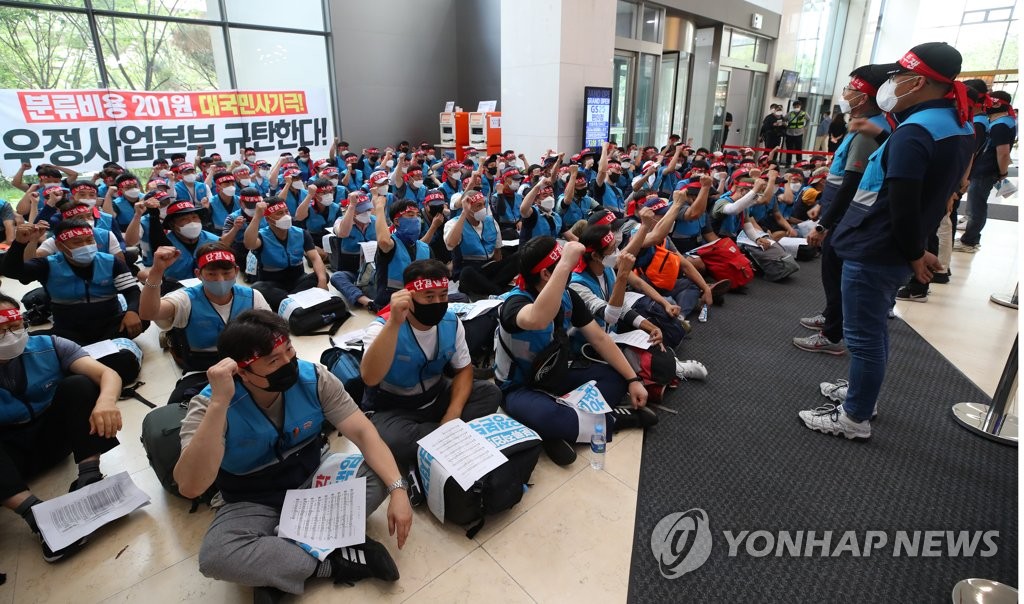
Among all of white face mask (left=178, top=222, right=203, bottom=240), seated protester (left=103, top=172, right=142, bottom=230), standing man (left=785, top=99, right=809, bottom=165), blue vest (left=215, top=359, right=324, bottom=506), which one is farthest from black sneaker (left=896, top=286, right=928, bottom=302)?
standing man (left=785, top=99, right=809, bottom=165)

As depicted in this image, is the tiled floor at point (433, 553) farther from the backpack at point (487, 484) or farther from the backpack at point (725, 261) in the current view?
the backpack at point (725, 261)

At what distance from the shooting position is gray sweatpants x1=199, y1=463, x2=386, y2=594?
1.64 metres

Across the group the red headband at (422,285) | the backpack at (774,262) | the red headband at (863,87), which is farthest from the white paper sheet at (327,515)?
the backpack at (774,262)

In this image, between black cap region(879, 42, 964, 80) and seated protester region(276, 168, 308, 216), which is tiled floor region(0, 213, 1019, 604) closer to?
black cap region(879, 42, 964, 80)

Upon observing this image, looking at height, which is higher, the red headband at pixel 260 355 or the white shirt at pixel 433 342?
the red headband at pixel 260 355

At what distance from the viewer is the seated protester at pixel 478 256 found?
4438 millimetres

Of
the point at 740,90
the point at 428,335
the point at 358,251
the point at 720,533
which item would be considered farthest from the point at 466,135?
the point at 720,533

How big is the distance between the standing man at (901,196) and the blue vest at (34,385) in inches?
146

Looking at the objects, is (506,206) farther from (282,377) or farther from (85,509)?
(85,509)

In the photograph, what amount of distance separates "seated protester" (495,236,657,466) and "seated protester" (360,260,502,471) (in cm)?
20

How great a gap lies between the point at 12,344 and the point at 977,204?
8679mm

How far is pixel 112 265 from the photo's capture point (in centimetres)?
347

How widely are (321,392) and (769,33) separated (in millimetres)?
15214

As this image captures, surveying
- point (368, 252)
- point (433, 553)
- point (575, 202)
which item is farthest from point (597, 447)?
point (575, 202)
